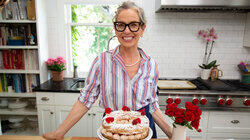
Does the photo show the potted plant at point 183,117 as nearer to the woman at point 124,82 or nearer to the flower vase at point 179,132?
the flower vase at point 179,132

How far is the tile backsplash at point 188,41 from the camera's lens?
8.90 ft

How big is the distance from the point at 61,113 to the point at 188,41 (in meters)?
2.16

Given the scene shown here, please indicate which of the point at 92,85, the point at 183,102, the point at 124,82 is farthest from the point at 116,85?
the point at 183,102

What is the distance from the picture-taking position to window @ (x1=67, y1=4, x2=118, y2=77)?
2811 mm

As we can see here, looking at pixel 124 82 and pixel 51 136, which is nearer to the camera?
pixel 51 136

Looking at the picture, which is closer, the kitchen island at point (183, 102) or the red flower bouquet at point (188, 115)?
the red flower bouquet at point (188, 115)

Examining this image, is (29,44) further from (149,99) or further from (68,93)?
(149,99)

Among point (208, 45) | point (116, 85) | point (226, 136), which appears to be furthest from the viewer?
point (208, 45)

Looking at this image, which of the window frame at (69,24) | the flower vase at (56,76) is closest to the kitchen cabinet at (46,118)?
the flower vase at (56,76)

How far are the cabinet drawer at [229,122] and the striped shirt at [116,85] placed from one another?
1501 mm

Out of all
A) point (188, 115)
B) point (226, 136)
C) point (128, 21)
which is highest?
point (128, 21)

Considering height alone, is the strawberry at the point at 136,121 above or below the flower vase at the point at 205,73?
above

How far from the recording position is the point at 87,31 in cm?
291

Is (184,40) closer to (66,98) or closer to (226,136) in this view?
(226,136)
